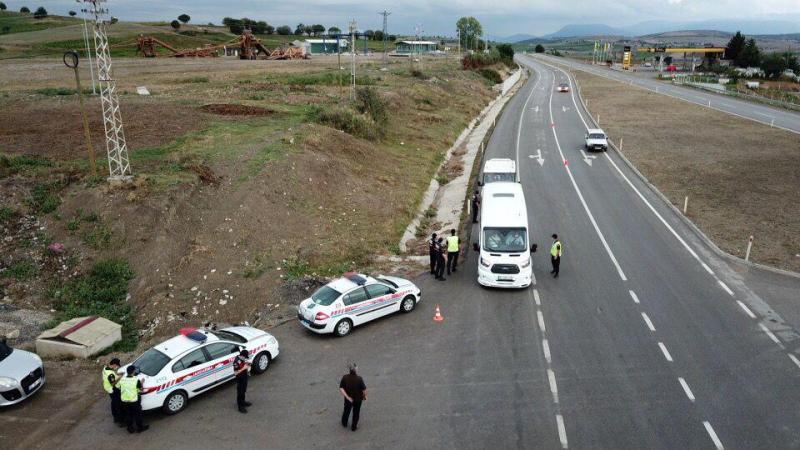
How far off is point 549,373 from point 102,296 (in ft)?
47.4

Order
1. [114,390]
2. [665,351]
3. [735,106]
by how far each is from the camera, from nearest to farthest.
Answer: [114,390]
[665,351]
[735,106]

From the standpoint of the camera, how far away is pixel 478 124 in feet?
184

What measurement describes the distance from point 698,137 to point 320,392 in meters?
42.5

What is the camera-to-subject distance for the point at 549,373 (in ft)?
47.0

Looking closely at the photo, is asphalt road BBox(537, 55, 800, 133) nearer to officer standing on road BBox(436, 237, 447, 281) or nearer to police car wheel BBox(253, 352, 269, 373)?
officer standing on road BBox(436, 237, 447, 281)

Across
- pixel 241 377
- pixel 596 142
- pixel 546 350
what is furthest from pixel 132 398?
pixel 596 142

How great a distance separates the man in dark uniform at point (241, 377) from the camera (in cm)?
1293

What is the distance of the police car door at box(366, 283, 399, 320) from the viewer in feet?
56.2

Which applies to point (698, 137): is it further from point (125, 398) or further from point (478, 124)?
point (125, 398)

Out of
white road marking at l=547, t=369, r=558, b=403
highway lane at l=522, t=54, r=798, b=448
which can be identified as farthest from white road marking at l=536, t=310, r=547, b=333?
white road marking at l=547, t=369, r=558, b=403

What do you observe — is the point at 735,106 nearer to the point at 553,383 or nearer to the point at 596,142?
the point at 596,142

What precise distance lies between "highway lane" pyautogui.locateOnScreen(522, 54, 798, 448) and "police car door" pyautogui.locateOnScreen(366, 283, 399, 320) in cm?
504

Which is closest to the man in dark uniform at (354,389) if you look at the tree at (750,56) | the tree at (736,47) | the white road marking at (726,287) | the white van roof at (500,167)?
the white road marking at (726,287)

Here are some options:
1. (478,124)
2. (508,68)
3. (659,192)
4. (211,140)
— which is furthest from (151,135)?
(508,68)
